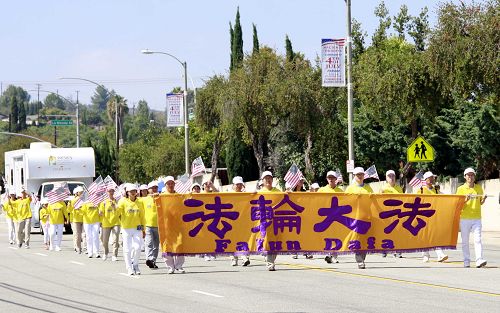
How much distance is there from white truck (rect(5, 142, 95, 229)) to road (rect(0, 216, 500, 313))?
18885 millimetres

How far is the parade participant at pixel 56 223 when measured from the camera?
33.2m

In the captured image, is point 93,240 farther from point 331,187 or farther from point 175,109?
point 175,109

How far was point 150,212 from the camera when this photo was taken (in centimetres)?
2275

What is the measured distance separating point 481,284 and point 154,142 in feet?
246

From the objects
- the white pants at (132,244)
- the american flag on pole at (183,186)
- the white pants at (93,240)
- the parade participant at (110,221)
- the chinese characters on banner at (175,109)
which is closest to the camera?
the white pants at (132,244)

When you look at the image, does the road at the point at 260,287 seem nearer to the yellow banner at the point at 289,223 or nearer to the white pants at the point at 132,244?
the white pants at the point at 132,244

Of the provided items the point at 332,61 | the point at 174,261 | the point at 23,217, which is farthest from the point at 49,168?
the point at 174,261

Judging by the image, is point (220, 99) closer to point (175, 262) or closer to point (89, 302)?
point (175, 262)

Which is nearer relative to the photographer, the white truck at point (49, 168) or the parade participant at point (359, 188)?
the parade participant at point (359, 188)

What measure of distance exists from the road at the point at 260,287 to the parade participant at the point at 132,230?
305mm

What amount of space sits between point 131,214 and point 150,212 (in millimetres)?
808

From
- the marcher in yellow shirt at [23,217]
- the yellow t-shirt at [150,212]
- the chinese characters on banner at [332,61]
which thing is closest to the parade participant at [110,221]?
the yellow t-shirt at [150,212]

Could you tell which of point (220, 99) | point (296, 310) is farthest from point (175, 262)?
point (220, 99)

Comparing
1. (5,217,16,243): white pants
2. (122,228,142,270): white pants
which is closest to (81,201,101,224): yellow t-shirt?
(122,228,142,270): white pants
